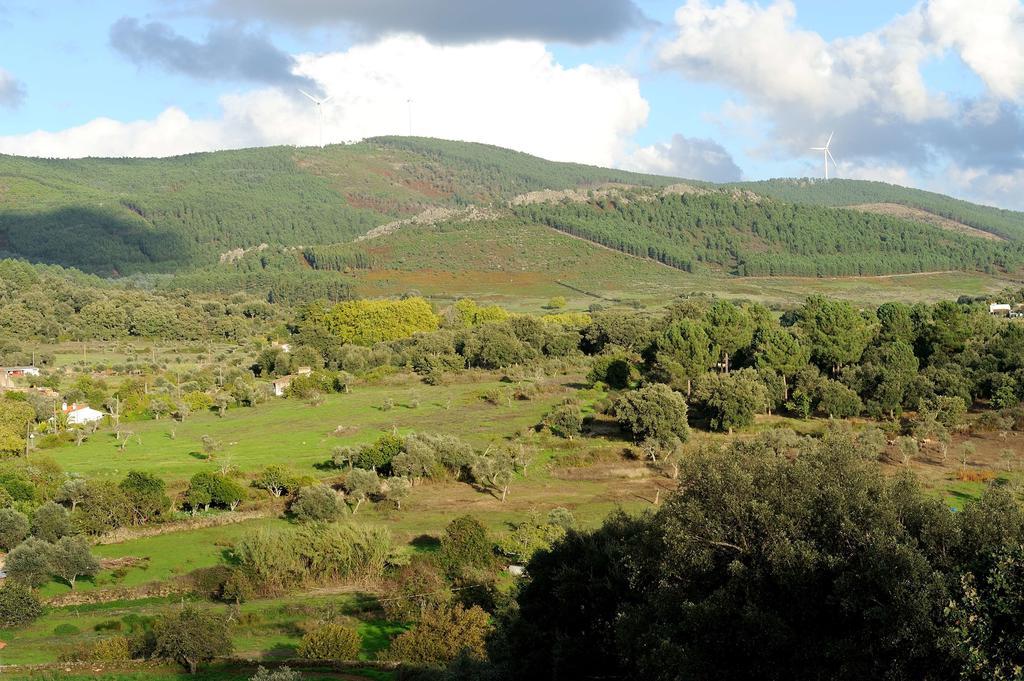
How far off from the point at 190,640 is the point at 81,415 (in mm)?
39929

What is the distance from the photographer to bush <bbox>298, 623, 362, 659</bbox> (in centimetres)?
2619

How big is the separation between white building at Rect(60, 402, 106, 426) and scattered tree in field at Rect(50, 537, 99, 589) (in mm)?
27679

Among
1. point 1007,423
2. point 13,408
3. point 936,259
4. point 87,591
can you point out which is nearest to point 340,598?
point 87,591

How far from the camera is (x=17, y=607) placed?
29344 mm

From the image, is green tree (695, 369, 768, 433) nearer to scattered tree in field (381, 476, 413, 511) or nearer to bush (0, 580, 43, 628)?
scattered tree in field (381, 476, 413, 511)

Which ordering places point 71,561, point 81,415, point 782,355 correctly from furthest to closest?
point 782,355 < point 81,415 < point 71,561

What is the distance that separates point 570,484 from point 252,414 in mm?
26005

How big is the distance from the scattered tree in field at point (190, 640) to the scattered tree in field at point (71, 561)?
23.1 feet

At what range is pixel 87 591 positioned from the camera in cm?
3228

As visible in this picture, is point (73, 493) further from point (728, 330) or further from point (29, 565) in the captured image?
point (728, 330)

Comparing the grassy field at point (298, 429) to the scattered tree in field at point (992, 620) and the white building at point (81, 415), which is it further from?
the scattered tree in field at point (992, 620)

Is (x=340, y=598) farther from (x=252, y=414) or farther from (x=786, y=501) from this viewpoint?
(x=252, y=414)

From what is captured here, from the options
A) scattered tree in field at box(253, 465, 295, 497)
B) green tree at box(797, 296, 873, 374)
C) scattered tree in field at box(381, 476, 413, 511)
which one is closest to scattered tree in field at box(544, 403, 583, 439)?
scattered tree in field at box(381, 476, 413, 511)

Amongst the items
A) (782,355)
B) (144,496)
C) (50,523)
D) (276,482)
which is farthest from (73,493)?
(782,355)
